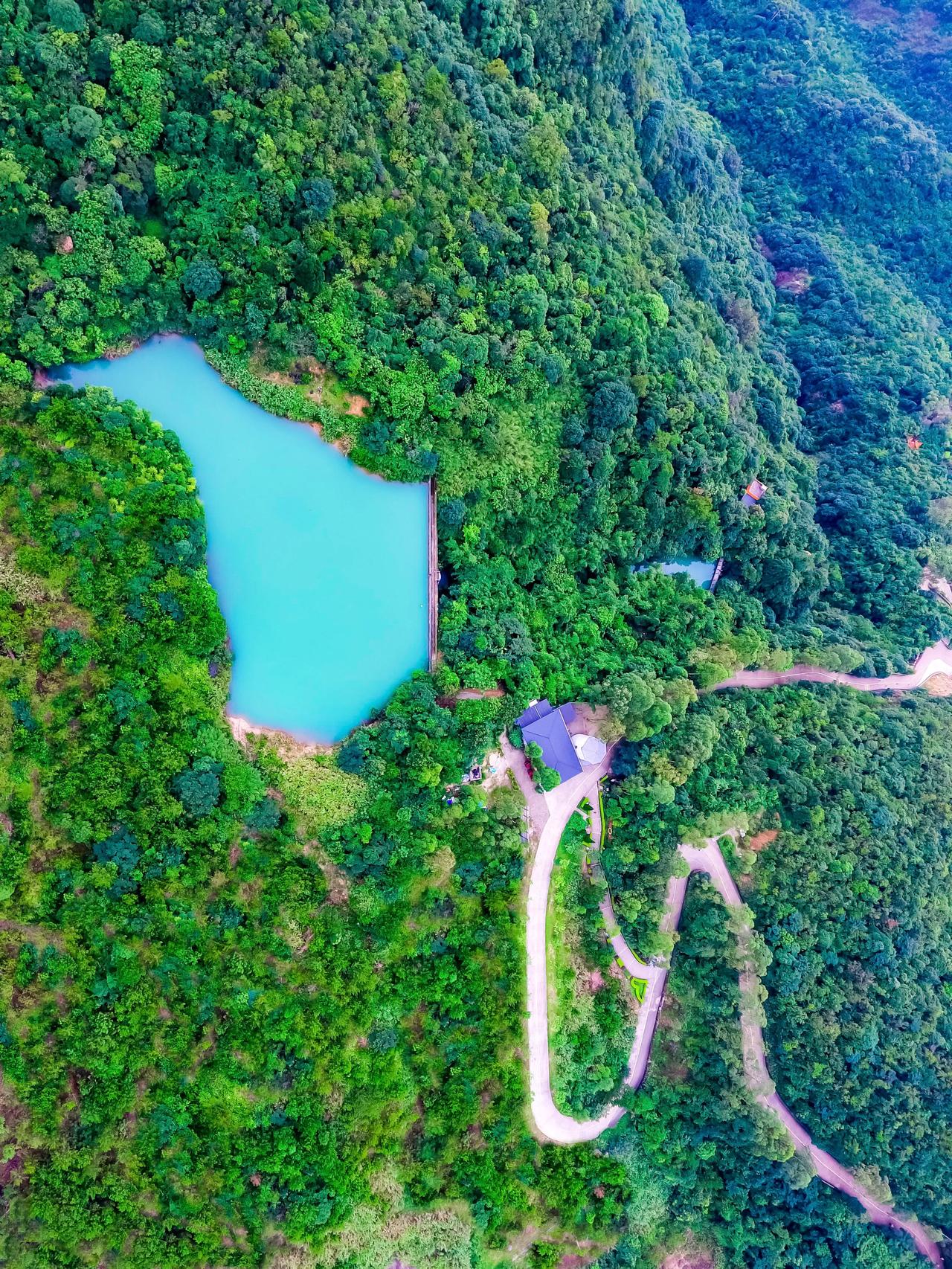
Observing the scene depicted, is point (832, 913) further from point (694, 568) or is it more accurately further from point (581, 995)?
point (694, 568)

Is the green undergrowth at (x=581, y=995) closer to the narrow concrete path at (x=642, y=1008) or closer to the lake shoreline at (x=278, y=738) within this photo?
the narrow concrete path at (x=642, y=1008)

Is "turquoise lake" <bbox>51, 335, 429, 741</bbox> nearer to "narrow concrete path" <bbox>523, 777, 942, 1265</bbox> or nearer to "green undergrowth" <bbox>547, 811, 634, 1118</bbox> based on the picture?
"narrow concrete path" <bbox>523, 777, 942, 1265</bbox>

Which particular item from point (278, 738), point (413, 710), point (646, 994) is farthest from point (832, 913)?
point (278, 738)

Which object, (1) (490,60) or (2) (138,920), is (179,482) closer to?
(2) (138,920)

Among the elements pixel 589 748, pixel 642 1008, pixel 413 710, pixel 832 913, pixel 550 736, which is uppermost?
pixel 413 710

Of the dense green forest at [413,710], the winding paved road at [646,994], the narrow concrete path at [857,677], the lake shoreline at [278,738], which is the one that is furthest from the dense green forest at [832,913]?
the lake shoreline at [278,738]

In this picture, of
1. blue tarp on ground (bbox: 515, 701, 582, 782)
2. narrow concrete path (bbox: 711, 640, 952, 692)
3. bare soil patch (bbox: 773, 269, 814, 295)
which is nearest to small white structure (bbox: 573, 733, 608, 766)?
blue tarp on ground (bbox: 515, 701, 582, 782)

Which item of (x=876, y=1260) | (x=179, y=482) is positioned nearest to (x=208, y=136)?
(x=179, y=482)
